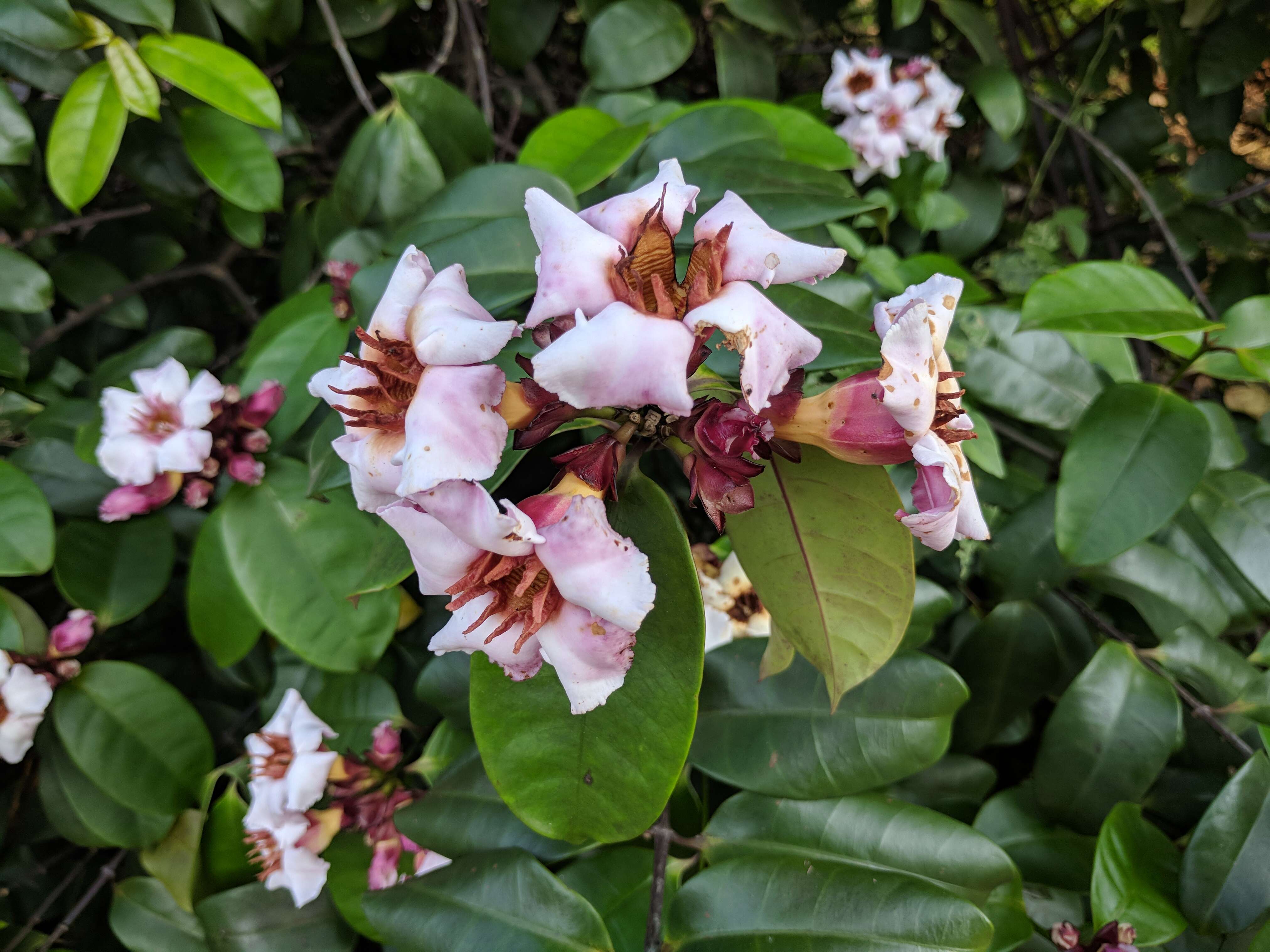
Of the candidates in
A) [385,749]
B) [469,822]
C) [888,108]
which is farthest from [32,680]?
[888,108]

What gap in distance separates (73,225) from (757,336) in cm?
113

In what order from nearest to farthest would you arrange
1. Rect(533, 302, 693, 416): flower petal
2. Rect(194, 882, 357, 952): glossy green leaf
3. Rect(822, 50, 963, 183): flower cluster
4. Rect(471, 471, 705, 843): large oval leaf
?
Rect(533, 302, 693, 416): flower petal < Rect(471, 471, 705, 843): large oval leaf < Rect(194, 882, 357, 952): glossy green leaf < Rect(822, 50, 963, 183): flower cluster

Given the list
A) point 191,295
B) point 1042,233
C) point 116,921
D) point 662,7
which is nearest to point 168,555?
point 116,921

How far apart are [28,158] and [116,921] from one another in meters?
0.97

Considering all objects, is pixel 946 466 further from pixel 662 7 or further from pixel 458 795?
pixel 662 7

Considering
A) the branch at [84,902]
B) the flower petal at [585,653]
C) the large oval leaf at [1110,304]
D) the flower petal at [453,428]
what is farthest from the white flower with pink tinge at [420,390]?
the branch at [84,902]

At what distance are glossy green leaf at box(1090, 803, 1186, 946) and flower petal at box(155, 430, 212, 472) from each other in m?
1.04

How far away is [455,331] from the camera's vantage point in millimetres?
417

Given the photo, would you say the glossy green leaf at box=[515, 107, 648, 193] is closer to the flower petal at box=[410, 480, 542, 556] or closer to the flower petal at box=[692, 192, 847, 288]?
the flower petal at box=[692, 192, 847, 288]

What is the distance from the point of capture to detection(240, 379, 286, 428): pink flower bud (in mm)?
869

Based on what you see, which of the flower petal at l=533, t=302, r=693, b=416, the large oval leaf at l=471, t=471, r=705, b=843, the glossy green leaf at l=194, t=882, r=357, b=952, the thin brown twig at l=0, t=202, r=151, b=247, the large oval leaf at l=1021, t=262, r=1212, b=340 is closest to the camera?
the flower petal at l=533, t=302, r=693, b=416

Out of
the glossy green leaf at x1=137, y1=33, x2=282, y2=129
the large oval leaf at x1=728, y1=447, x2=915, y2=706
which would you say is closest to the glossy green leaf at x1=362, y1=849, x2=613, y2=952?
the large oval leaf at x1=728, y1=447, x2=915, y2=706

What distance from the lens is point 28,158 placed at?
0.90 m

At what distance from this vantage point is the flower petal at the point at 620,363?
370mm
